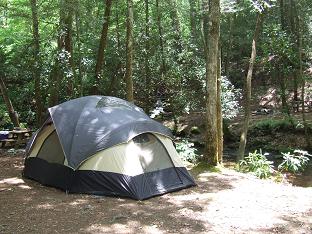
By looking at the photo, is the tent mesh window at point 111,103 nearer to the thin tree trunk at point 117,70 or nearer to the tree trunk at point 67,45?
the tree trunk at point 67,45

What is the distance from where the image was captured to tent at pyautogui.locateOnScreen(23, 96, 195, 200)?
8320mm

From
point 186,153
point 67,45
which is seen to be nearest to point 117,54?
point 67,45

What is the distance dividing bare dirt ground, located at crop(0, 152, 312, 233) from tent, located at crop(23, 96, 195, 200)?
0.26 meters

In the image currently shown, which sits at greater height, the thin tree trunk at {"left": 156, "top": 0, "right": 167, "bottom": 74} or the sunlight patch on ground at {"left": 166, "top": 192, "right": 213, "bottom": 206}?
the thin tree trunk at {"left": 156, "top": 0, "right": 167, "bottom": 74}

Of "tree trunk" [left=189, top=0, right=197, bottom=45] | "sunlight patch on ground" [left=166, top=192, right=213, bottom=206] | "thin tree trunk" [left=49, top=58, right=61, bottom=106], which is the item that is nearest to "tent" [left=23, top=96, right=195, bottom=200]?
"sunlight patch on ground" [left=166, top=192, right=213, bottom=206]

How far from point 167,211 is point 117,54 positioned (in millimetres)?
12580

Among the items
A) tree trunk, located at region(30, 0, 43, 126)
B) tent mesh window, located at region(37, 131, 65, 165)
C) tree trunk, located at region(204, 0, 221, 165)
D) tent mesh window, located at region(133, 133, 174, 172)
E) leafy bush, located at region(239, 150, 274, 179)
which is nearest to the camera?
tent mesh window, located at region(133, 133, 174, 172)

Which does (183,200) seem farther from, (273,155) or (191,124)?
(191,124)

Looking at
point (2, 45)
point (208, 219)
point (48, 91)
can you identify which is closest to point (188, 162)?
point (208, 219)

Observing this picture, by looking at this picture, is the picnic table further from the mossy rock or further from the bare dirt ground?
the mossy rock

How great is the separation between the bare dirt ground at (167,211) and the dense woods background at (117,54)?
6.04 meters

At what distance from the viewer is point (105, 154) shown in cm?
844

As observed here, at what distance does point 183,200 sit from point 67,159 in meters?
2.56

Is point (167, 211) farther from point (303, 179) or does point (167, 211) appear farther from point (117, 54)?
point (117, 54)
